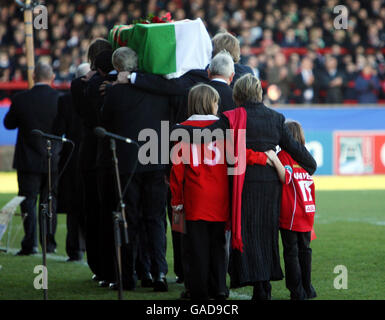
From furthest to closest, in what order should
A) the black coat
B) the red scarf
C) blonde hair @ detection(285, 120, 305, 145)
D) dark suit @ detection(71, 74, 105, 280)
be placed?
the black coat, dark suit @ detection(71, 74, 105, 280), blonde hair @ detection(285, 120, 305, 145), the red scarf

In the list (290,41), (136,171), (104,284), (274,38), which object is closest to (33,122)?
(104,284)

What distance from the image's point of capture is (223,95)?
22.8ft

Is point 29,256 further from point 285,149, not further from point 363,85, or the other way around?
point 363,85

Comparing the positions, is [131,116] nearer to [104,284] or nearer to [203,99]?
[203,99]

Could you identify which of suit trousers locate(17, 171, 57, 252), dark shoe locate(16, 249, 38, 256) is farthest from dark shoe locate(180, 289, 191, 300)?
dark shoe locate(16, 249, 38, 256)

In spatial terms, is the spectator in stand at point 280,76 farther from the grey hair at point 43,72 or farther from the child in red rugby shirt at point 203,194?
the child in red rugby shirt at point 203,194

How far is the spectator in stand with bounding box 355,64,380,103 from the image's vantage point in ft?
73.3

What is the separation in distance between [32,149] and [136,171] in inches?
113

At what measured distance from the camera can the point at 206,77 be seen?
7250 millimetres

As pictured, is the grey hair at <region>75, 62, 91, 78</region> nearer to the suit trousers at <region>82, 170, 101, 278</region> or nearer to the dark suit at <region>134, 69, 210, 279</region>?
the suit trousers at <region>82, 170, 101, 278</region>

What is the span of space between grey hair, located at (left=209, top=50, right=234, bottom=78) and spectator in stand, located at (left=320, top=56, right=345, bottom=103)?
15.4 m
